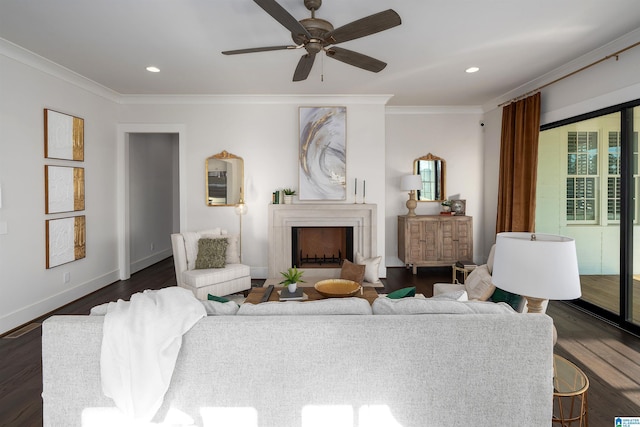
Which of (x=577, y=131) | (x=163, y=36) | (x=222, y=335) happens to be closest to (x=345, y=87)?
(x=163, y=36)

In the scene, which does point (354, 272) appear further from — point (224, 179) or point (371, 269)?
point (224, 179)

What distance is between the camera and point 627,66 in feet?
10.4

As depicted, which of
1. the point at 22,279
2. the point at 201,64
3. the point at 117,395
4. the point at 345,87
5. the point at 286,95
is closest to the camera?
the point at 117,395

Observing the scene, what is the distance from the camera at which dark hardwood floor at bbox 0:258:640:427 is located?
2033 millimetres

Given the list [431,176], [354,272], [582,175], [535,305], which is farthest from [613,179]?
[354,272]

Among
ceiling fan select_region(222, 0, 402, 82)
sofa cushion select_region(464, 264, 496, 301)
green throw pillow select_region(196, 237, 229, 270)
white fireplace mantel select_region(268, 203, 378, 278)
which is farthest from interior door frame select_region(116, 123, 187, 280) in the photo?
sofa cushion select_region(464, 264, 496, 301)

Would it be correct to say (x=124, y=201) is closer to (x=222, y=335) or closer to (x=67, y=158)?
(x=67, y=158)

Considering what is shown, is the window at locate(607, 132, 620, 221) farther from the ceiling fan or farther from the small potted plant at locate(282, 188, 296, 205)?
the small potted plant at locate(282, 188, 296, 205)

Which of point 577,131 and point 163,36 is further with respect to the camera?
point 577,131

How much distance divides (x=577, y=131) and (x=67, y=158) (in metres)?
6.08

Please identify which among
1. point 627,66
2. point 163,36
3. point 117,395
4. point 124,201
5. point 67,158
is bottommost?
point 117,395

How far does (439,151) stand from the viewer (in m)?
5.74

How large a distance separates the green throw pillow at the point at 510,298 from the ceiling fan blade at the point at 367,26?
2059 millimetres

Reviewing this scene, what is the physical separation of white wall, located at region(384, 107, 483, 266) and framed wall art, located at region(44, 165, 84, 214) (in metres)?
4.54
